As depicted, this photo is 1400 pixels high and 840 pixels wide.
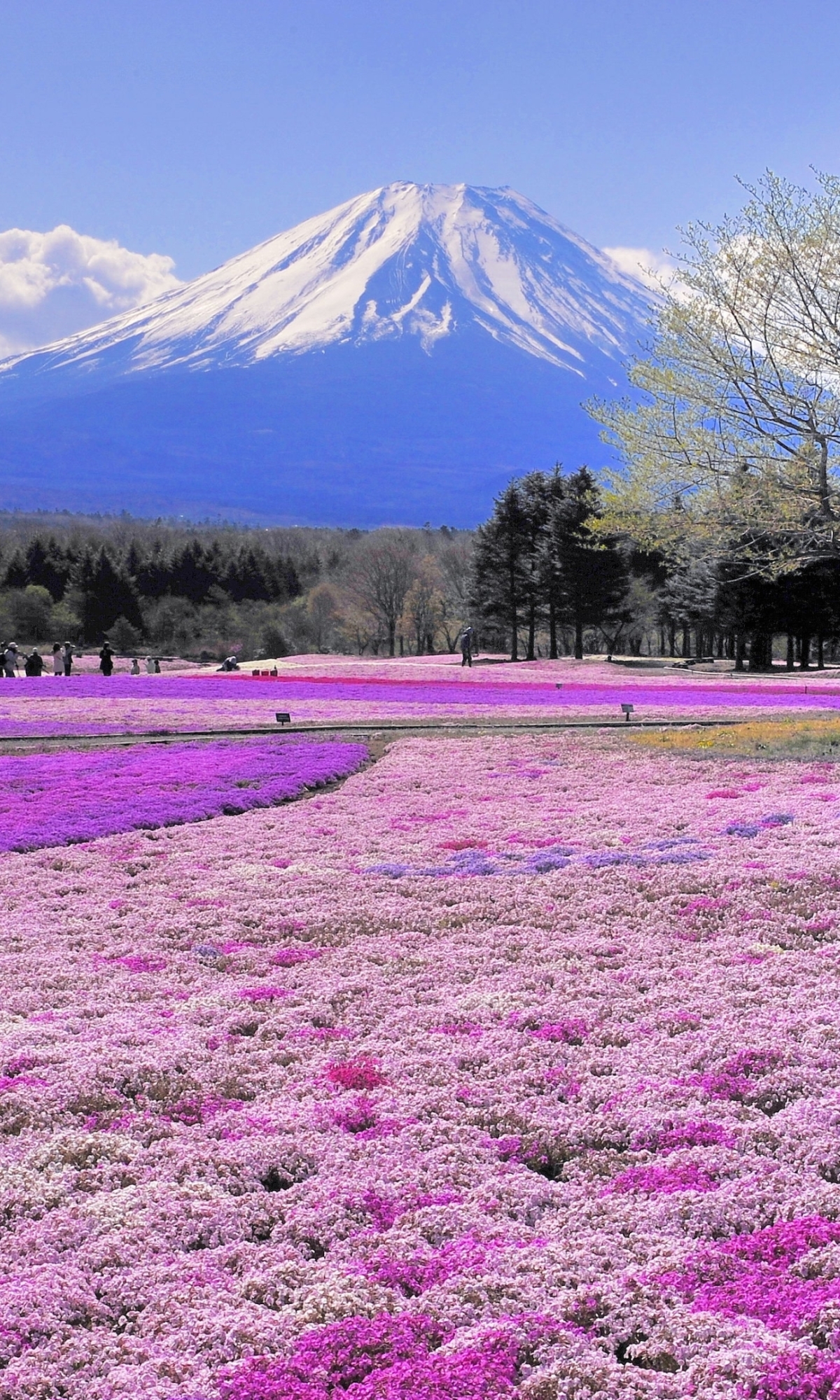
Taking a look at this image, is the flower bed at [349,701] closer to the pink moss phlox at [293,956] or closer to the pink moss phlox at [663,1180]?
the pink moss phlox at [293,956]

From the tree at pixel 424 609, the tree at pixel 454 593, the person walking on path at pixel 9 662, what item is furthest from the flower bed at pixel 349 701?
the tree at pixel 424 609

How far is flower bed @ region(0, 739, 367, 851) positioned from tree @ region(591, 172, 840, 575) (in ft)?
28.9

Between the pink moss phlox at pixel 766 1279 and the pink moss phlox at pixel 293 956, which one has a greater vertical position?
the pink moss phlox at pixel 293 956

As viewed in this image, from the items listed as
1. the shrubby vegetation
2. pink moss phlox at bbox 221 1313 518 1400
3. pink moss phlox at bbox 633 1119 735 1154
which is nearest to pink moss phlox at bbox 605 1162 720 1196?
pink moss phlox at bbox 633 1119 735 1154

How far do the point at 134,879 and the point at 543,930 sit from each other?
5.20 meters

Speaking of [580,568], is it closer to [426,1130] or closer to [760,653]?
[760,653]

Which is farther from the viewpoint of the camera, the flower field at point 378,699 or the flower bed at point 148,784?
the flower field at point 378,699

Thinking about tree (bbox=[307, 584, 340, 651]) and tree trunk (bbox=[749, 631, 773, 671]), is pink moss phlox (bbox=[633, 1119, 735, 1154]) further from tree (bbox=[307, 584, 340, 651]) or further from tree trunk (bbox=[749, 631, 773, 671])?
tree (bbox=[307, 584, 340, 651])

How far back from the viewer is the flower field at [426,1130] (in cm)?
460

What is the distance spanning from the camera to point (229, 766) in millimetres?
21250

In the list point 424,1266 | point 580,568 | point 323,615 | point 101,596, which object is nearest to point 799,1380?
point 424,1266

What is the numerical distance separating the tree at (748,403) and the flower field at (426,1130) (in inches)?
408

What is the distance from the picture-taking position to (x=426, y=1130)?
649 cm

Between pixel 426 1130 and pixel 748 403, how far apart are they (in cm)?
1839
